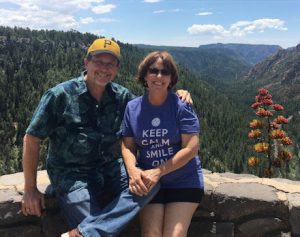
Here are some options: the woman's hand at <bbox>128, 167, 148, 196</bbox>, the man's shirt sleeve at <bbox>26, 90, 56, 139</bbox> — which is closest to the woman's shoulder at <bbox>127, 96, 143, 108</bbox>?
the woman's hand at <bbox>128, 167, 148, 196</bbox>

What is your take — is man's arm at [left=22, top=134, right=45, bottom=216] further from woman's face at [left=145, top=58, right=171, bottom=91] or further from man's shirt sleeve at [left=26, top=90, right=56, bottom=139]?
woman's face at [left=145, top=58, right=171, bottom=91]

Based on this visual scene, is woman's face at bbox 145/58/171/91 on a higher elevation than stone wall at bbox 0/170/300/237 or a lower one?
higher

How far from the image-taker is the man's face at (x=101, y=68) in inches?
153

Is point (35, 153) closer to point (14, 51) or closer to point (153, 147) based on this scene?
point (153, 147)

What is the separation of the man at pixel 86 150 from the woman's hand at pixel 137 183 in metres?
0.03

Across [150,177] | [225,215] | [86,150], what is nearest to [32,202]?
[86,150]

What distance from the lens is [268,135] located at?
6578mm

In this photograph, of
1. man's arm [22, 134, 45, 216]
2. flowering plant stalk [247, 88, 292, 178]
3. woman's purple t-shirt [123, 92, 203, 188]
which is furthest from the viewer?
flowering plant stalk [247, 88, 292, 178]

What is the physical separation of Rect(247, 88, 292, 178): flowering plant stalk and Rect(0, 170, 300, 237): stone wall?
2018 millimetres

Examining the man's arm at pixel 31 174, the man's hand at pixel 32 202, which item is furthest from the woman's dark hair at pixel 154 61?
the man's hand at pixel 32 202

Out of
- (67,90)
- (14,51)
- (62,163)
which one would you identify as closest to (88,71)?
(67,90)

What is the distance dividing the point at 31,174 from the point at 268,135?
4.10m

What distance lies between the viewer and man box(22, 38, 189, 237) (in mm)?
3613

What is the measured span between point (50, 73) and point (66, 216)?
11726 cm
